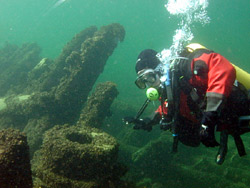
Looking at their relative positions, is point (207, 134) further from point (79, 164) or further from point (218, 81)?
point (79, 164)

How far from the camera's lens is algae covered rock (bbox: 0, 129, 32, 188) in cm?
257

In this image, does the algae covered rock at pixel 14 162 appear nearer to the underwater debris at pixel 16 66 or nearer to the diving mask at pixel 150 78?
the diving mask at pixel 150 78

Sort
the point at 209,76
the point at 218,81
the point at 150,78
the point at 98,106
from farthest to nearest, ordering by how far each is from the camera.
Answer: the point at 98,106
the point at 150,78
the point at 209,76
the point at 218,81

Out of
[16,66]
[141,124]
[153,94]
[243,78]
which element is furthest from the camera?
[16,66]

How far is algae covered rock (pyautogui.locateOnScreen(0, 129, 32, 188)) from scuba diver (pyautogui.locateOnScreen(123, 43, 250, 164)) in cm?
236

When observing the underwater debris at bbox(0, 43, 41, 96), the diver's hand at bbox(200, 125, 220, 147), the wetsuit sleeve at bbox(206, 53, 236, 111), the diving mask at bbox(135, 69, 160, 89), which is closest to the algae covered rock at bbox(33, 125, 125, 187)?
the diving mask at bbox(135, 69, 160, 89)

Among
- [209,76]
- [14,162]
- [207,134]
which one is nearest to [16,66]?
[14,162]

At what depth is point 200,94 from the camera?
3473mm

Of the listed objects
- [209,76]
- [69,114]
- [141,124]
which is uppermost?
[209,76]

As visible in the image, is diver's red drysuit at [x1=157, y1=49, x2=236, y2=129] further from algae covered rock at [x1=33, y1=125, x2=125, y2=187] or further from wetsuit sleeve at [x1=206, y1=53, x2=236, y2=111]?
algae covered rock at [x1=33, y1=125, x2=125, y2=187]

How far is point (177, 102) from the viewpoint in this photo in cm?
330

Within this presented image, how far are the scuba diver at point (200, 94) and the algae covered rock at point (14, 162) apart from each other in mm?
2362

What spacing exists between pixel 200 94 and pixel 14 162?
10.4ft

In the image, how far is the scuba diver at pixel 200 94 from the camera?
270cm
